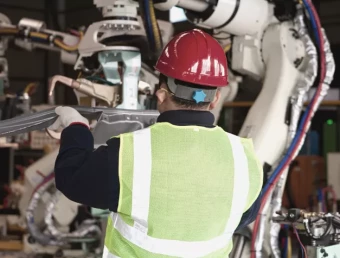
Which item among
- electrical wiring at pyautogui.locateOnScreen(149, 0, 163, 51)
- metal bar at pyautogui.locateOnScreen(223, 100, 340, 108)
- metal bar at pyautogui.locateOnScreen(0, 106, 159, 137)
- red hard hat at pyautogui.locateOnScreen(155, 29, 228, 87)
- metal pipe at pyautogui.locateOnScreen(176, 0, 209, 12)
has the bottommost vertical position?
metal bar at pyautogui.locateOnScreen(0, 106, 159, 137)

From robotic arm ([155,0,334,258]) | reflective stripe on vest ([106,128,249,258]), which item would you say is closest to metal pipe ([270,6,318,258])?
robotic arm ([155,0,334,258])

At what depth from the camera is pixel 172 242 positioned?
85.2 inches

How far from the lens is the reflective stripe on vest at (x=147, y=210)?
2.07 meters

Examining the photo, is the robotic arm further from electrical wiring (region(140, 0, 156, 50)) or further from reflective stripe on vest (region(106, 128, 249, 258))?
reflective stripe on vest (region(106, 128, 249, 258))

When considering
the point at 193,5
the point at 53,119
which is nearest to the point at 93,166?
the point at 53,119

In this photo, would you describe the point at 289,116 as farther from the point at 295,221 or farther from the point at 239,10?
the point at 295,221

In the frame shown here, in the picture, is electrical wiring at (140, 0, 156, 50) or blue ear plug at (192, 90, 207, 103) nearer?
blue ear plug at (192, 90, 207, 103)

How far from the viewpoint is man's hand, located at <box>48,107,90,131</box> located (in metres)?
2.38

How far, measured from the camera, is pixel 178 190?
2.10 m

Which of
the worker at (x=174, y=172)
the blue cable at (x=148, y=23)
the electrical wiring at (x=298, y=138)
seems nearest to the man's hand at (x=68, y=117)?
the worker at (x=174, y=172)

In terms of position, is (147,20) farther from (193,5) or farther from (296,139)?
(296,139)

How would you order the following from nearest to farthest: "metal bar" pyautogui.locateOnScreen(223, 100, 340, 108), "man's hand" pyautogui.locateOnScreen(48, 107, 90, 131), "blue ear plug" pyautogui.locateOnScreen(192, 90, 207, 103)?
1. "blue ear plug" pyautogui.locateOnScreen(192, 90, 207, 103)
2. "man's hand" pyautogui.locateOnScreen(48, 107, 90, 131)
3. "metal bar" pyautogui.locateOnScreen(223, 100, 340, 108)

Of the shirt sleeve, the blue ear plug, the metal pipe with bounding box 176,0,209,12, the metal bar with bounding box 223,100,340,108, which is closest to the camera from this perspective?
the shirt sleeve

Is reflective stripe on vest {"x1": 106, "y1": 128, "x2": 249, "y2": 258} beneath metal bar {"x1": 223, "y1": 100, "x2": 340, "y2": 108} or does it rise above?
beneath
